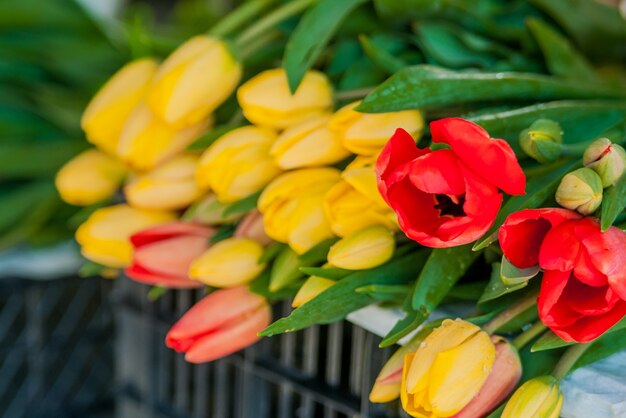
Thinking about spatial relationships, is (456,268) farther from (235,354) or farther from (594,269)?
(235,354)

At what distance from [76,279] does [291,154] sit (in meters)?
0.36

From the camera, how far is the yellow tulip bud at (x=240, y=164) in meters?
0.43

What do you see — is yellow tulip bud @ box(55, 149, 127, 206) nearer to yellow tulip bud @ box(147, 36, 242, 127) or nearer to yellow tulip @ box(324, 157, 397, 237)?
yellow tulip bud @ box(147, 36, 242, 127)

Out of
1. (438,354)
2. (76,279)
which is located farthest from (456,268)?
(76,279)

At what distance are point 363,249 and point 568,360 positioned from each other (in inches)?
3.9

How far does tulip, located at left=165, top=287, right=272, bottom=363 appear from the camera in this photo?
402 millimetres

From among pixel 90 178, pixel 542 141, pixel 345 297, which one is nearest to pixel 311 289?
pixel 345 297

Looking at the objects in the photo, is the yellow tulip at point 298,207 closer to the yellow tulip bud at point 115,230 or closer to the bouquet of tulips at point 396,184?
the bouquet of tulips at point 396,184

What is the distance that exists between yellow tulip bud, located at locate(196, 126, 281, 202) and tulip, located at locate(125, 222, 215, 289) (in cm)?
3

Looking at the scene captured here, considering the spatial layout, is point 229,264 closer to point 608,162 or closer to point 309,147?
point 309,147

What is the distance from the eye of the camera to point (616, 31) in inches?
21.4

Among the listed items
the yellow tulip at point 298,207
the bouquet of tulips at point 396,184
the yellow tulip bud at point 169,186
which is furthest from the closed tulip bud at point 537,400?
the yellow tulip bud at point 169,186

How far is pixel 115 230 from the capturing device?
1.60ft

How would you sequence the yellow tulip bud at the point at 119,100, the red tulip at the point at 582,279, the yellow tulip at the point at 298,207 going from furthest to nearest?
the yellow tulip bud at the point at 119,100 < the yellow tulip at the point at 298,207 < the red tulip at the point at 582,279
